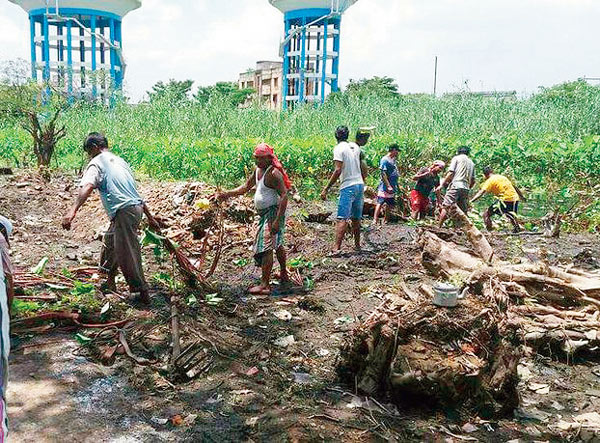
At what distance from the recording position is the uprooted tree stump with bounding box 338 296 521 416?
3484 mm

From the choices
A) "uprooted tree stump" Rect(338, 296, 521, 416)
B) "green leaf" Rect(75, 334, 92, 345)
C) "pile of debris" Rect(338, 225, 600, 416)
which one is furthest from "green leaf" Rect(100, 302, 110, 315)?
"uprooted tree stump" Rect(338, 296, 521, 416)

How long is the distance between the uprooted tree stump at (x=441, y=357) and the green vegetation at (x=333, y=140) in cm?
735

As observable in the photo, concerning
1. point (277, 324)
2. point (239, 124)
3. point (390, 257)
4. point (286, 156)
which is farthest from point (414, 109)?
point (277, 324)

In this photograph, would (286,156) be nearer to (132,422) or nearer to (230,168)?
(230,168)

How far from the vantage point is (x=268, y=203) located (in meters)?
5.90

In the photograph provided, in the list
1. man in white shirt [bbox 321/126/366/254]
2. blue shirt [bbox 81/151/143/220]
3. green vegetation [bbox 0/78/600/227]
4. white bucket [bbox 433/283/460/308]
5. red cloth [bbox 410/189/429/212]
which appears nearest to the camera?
white bucket [bbox 433/283/460/308]

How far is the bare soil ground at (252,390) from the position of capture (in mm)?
3270

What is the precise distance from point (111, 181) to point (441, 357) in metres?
3.19

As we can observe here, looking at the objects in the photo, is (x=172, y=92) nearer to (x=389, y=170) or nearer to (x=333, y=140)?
(x=333, y=140)

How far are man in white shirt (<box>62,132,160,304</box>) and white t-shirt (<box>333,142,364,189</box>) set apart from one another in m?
2.93

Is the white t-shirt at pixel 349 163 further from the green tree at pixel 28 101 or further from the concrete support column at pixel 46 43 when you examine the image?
the concrete support column at pixel 46 43

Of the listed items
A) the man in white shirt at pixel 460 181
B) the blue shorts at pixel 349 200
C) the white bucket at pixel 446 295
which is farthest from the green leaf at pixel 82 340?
the man in white shirt at pixel 460 181

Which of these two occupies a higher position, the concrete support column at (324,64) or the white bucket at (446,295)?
the concrete support column at (324,64)

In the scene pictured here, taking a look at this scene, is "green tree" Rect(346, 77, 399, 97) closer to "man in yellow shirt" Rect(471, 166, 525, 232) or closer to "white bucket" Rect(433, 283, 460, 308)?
"man in yellow shirt" Rect(471, 166, 525, 232)
